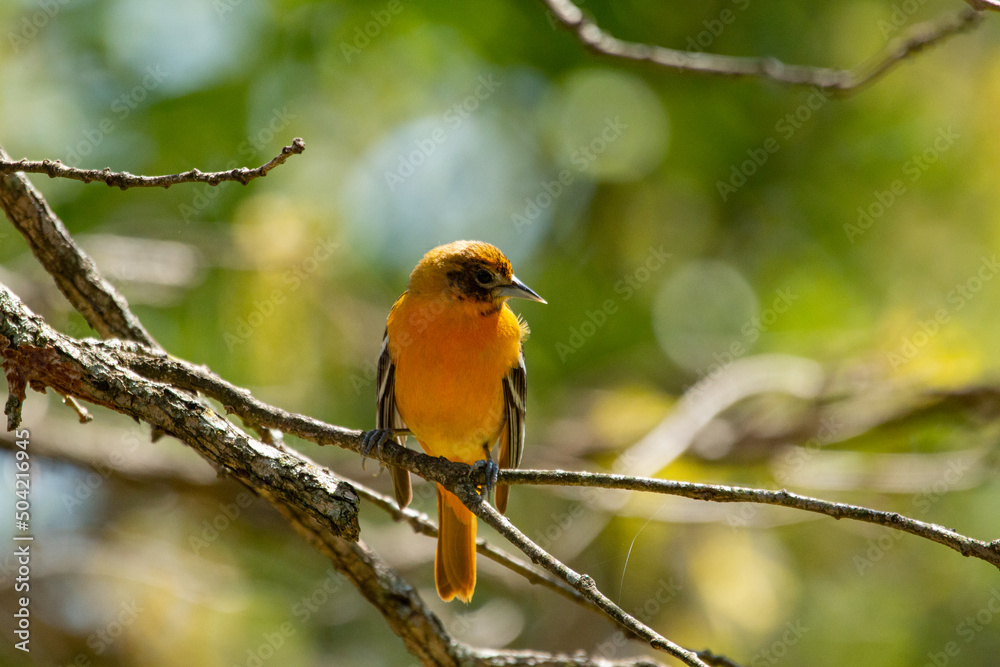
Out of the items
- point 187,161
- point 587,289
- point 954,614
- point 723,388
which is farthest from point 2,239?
point 954,614

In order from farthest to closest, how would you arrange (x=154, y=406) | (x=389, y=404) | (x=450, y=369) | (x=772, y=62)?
1. (x=389, y=404)
2. (x=772, y=62)
3. (x=450, y=369)
4. (x=154, y=406)

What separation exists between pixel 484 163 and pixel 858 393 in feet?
13.2

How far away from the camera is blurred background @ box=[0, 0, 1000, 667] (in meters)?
5.86

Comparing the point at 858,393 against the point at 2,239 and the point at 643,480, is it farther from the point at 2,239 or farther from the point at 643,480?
the point at 2,239

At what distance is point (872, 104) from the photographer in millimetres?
8078

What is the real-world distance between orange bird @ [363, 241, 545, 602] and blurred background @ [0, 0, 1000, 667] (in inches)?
48.8

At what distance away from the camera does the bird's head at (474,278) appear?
4500 millimetres

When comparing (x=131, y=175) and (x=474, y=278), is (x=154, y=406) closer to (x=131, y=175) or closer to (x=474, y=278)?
(x=131, y=175)

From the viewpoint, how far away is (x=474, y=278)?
452 cm

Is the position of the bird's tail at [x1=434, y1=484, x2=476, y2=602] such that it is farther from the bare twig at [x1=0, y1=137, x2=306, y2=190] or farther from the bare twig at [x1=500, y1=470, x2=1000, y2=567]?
the bare twig at [x1=0, y1=137, x2=306, y2=190]

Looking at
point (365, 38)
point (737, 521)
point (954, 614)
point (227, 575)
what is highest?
point (365, 38)

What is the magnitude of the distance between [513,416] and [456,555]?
2.64 feet

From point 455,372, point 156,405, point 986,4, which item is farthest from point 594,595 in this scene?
point 455,372

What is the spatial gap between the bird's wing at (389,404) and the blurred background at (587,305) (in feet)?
4.01
